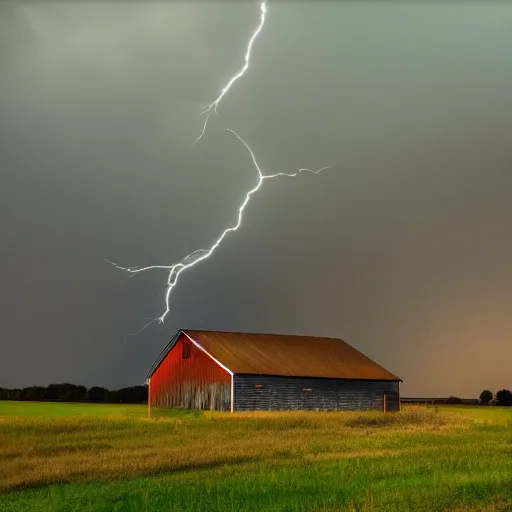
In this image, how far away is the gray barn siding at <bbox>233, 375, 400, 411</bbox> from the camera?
46938 mm

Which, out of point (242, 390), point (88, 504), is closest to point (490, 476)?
point (88, 504)

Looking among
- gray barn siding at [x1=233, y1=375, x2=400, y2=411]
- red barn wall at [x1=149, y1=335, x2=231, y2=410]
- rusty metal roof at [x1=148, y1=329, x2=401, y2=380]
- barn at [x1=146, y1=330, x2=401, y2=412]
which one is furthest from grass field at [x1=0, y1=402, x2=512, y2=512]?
rusty metal roof at [x1=148, y1=329, x2=401, y2=380]

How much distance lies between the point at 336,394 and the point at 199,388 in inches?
367

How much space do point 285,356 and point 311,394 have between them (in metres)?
3.71

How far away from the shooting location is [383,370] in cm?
5644

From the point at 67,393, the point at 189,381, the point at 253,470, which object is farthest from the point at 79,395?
the point at 253,470

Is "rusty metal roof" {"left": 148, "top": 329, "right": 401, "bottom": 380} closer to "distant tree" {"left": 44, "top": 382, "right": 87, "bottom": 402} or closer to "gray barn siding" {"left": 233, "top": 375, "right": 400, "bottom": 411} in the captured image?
"gray barn siding" {"left": 233, "top": 375, "right": 400, "bottom": 411}

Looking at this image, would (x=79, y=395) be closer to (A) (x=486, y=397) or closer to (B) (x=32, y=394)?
(B) (x=32, y=394)

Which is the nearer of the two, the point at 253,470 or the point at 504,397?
the point at 253,470

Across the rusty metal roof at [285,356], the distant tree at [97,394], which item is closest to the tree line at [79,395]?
the distant tree at [97,394]

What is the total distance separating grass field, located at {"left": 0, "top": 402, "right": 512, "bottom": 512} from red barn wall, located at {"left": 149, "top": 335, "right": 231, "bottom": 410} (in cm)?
1655

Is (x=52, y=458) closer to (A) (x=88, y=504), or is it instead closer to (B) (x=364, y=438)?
(A) (x=88, y=504)

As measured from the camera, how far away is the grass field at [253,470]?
1290cm

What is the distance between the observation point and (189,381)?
50062 millimetres
